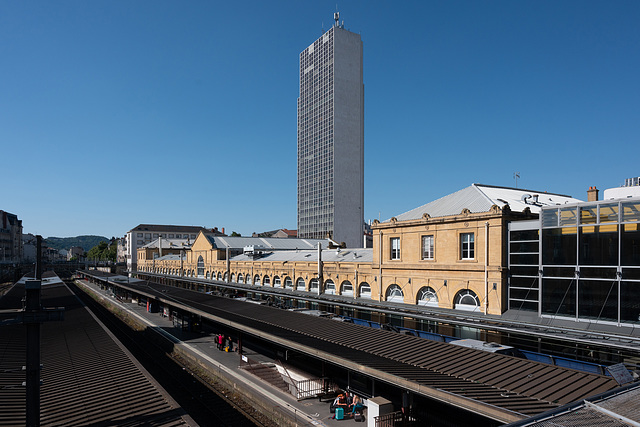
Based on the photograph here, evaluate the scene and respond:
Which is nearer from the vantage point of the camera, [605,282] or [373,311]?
[605,282]

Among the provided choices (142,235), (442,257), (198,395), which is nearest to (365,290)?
(442,257)

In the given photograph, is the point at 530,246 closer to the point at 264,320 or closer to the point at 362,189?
the point at 264,320

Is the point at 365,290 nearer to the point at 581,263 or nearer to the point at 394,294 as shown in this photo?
the point at 394,294

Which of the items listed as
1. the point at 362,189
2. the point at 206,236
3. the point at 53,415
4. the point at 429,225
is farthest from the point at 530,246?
the point at 362,189

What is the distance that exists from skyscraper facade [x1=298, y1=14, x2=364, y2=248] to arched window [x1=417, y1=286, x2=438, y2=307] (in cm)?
8965

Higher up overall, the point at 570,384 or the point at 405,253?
the point at 405,253

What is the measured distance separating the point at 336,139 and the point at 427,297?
9588 cm

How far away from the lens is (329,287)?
133 ft

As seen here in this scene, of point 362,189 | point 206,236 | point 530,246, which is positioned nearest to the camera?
point 530,246

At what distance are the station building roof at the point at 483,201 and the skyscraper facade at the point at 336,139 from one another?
287 feet

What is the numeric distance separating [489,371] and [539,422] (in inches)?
210

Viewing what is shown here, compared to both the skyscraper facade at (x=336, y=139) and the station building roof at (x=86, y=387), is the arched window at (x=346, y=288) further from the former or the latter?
the skyscraper facade at (x=336, y=139)

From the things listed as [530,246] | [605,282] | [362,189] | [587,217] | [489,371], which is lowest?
[489,371]

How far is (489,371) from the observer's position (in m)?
13.4
